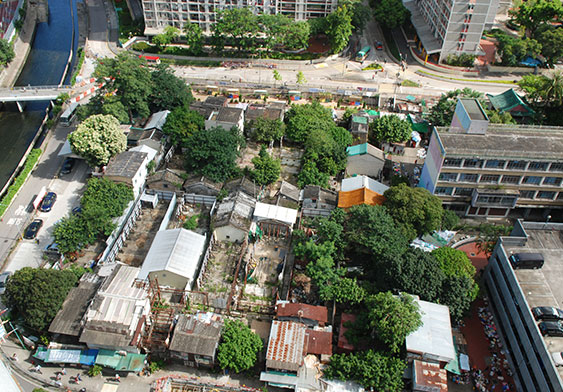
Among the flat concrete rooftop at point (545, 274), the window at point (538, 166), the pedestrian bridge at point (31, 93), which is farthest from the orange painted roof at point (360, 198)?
the pedestrian bridge at point (31, 93)

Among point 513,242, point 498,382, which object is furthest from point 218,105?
point 498,382

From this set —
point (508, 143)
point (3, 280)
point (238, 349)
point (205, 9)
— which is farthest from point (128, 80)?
point (508, 143)

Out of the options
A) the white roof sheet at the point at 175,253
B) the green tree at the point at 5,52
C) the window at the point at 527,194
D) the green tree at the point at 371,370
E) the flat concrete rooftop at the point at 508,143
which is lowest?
the green tree at the point at 371,370

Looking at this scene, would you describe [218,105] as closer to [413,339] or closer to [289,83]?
[289,83]

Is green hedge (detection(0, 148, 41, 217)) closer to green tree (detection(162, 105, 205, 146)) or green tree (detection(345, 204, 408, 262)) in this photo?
green tree (detection(162, 105, 205, 146))

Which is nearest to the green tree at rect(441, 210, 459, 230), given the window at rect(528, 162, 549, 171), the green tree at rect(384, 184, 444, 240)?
the green tree at rect(384, 184, 444, 240)

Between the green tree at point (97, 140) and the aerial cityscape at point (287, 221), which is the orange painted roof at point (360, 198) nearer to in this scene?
the aerial cityscape at point (287, 221)
